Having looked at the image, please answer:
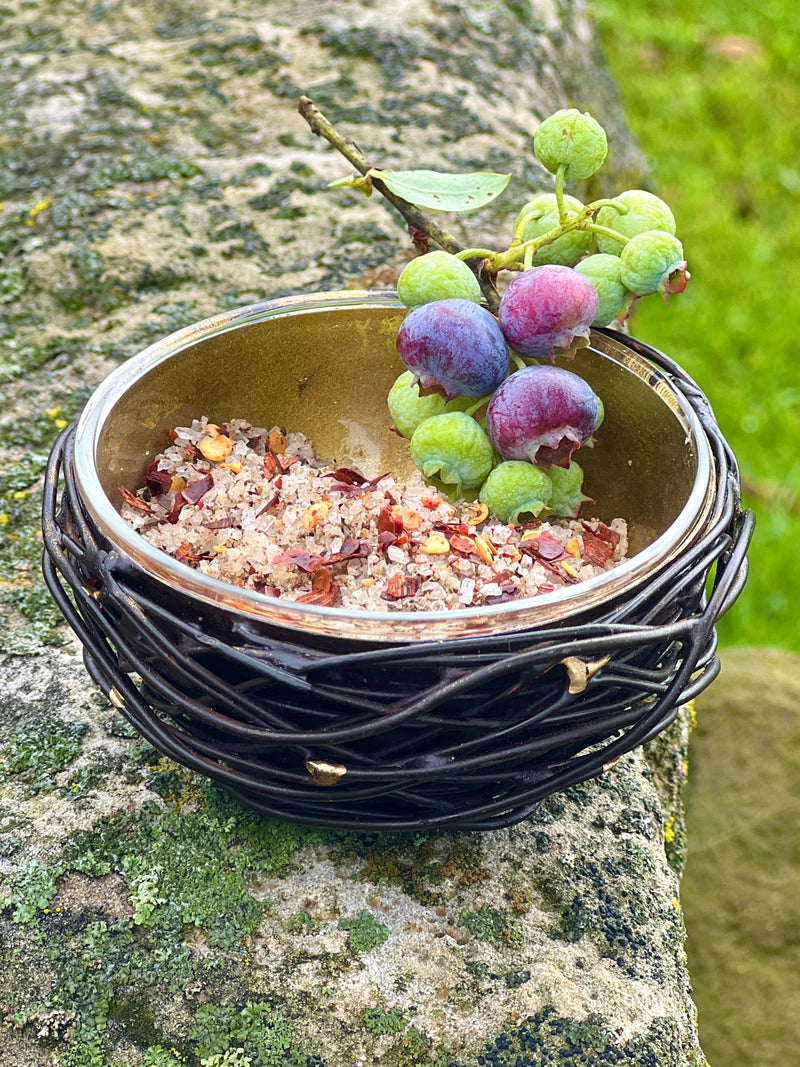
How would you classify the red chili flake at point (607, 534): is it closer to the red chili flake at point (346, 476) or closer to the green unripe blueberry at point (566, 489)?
the green unripe blueberry at point (566, 489)

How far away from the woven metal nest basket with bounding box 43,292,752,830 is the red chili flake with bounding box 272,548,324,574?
159 millimetres

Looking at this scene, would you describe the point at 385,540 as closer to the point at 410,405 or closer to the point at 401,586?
the point at 401,586

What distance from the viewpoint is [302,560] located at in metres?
1.15

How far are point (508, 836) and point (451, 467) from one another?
47cm

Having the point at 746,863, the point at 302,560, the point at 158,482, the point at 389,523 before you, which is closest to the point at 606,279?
the point at 389,523

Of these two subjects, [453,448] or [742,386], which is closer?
[453,448]

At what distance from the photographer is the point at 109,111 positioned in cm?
256

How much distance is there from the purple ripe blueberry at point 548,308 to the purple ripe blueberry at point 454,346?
0.08ft

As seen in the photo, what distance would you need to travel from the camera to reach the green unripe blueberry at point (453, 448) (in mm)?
1217

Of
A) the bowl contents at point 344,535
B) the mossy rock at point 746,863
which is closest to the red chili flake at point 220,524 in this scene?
the bowl contents at point 344,535

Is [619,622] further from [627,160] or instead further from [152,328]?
[627,160]

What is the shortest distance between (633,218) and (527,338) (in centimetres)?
22

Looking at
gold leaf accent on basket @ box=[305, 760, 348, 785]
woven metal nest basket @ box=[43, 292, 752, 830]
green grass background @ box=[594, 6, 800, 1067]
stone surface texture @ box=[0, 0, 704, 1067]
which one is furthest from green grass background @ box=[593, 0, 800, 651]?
gold leaf accent on basket @ box=[305, 760, 348, 785]

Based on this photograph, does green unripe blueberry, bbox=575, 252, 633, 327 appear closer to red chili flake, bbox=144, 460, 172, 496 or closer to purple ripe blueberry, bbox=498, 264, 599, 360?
purple ripe blueberry, bbox=498, 264, 599, 360
